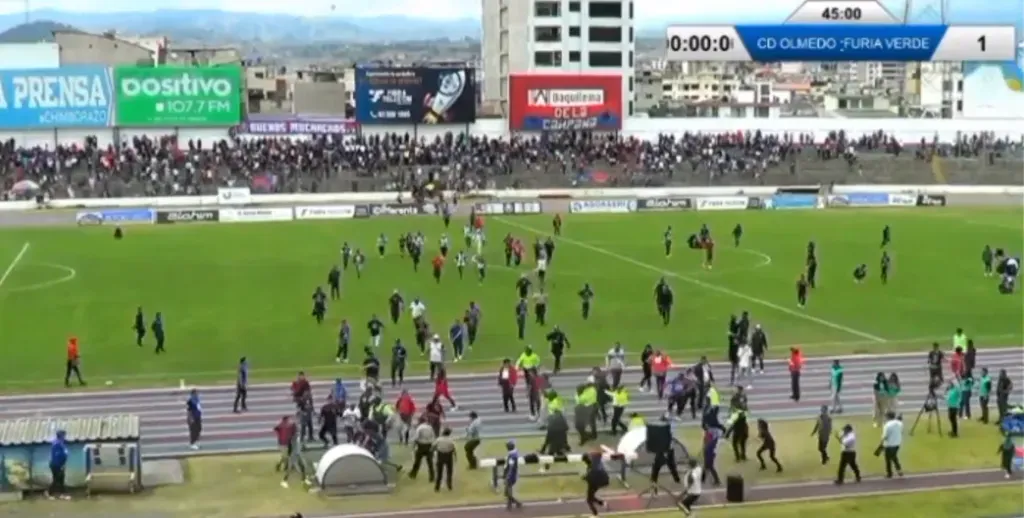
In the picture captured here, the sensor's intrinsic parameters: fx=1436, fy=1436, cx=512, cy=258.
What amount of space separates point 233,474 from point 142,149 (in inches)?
2155

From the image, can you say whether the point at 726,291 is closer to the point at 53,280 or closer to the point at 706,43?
the point at 53,280

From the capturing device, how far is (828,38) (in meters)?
76.4

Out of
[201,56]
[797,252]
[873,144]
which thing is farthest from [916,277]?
[201,56]

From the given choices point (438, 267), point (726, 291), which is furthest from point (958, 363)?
point (438, 267)

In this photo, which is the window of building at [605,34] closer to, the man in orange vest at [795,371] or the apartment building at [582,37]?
the apartment building at [582,37]

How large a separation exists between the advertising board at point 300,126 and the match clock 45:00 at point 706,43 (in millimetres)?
17826

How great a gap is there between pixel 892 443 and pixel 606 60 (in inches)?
3403

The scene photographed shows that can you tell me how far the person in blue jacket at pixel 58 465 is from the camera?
65.9 feet

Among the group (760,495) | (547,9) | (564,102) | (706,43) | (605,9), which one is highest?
(547,9)

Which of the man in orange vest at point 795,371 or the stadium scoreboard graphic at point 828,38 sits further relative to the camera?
the stadium scoreboard graphic at point 828,38

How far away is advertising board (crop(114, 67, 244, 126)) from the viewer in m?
74.7

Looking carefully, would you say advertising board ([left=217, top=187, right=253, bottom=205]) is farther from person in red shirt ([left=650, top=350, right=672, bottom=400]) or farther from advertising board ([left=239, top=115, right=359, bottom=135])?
person in red shirt ([left=650, top=350, right=672, bottom=400])

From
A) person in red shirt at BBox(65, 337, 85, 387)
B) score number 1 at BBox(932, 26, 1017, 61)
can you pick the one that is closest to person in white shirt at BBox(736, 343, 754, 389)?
person in red shirt at BBox(65, 337, 85, 387)

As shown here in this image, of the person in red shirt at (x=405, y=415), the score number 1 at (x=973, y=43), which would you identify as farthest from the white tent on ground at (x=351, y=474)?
the score number 1 at (x=973, y=43)
